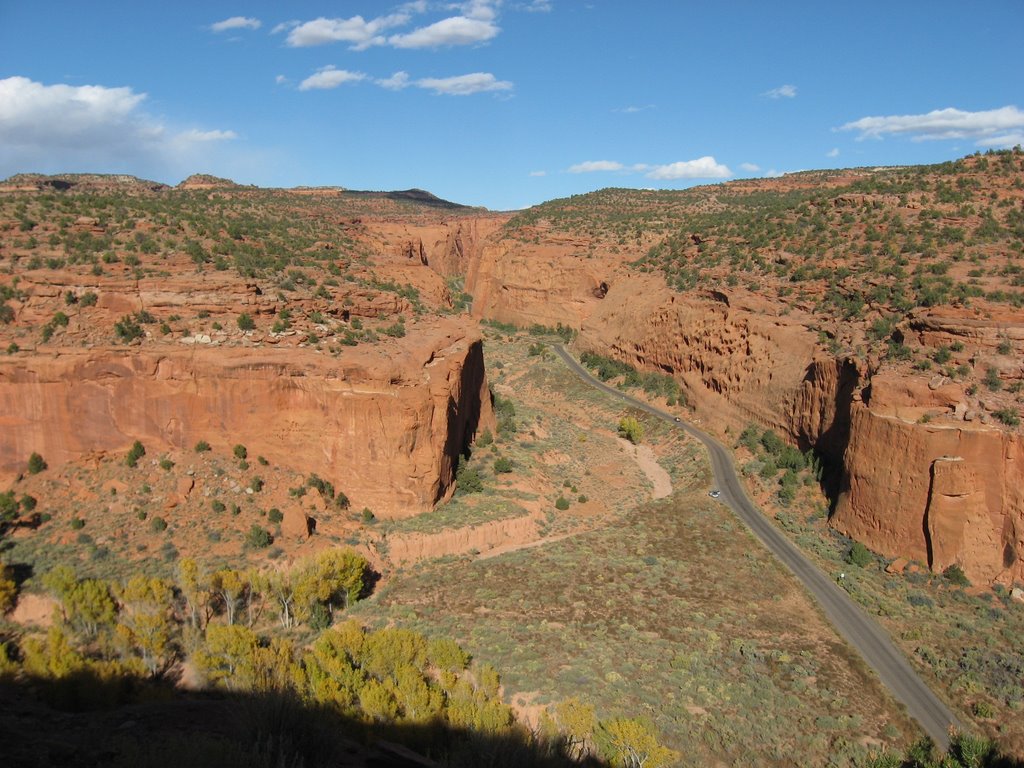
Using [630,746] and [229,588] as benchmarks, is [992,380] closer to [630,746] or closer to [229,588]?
[630,746]

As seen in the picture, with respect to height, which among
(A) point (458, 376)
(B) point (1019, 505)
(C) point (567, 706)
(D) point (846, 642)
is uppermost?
(A) point (458, 376)

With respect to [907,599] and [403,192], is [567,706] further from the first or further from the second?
[403,192]

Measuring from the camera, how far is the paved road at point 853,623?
1962cm

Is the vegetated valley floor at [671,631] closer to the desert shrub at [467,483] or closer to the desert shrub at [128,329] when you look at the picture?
the desert shrub at [467,483]

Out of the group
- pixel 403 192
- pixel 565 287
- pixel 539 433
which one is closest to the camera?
pixel 539 433

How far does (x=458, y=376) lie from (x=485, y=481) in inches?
226

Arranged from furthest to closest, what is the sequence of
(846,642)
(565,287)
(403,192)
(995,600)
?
(403,192) → (565,287) → (995,600) → (846,642)

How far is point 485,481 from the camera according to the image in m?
34.1

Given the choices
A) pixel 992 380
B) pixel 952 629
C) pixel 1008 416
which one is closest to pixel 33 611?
pixel 952 629

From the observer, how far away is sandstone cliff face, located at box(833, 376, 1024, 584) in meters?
26.0

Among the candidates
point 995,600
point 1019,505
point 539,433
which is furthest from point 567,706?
point 539,433

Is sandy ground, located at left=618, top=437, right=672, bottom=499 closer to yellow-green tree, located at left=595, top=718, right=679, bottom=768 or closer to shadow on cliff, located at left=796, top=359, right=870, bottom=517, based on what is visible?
shadow on cliff, located at left=796, top=359, right=870, bottom=517

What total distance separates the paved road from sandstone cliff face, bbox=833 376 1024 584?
3541mm

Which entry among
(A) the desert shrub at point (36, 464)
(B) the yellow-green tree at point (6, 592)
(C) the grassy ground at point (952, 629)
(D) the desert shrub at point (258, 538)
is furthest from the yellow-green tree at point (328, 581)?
(C) the grassy ground at point (952, 629)
